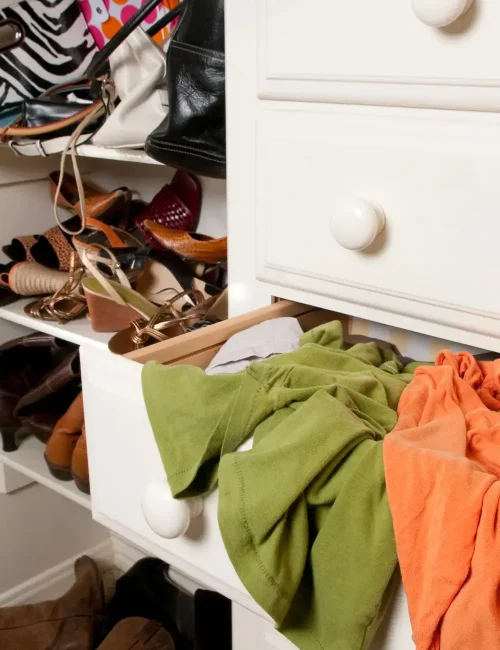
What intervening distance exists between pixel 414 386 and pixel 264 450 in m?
0.15

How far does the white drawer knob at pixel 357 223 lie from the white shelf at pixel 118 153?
374 millimetres

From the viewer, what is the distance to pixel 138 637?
119 centimetres

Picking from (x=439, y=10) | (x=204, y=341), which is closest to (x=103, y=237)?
(x=204, y=341)

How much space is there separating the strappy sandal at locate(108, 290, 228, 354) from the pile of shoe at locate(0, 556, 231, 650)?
1.69ft

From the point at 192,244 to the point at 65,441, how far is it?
1.28 feet

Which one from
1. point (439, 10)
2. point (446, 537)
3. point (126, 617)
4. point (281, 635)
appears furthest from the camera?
point (126, 617)

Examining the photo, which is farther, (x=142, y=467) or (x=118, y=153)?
(x=118, y=153)

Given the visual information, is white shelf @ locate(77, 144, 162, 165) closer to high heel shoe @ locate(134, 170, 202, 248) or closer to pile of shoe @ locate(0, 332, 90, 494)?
high heel shoe @ locate(134, 170, 202, 248)

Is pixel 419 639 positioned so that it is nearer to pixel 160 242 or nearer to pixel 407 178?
pixel 407 178

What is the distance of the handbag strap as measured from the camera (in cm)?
85

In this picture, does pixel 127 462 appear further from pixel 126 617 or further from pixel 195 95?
pixel 126 617

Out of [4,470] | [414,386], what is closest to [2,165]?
[4,470]

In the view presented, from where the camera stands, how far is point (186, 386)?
0.53 m

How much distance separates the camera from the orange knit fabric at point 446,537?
38 centimetres
